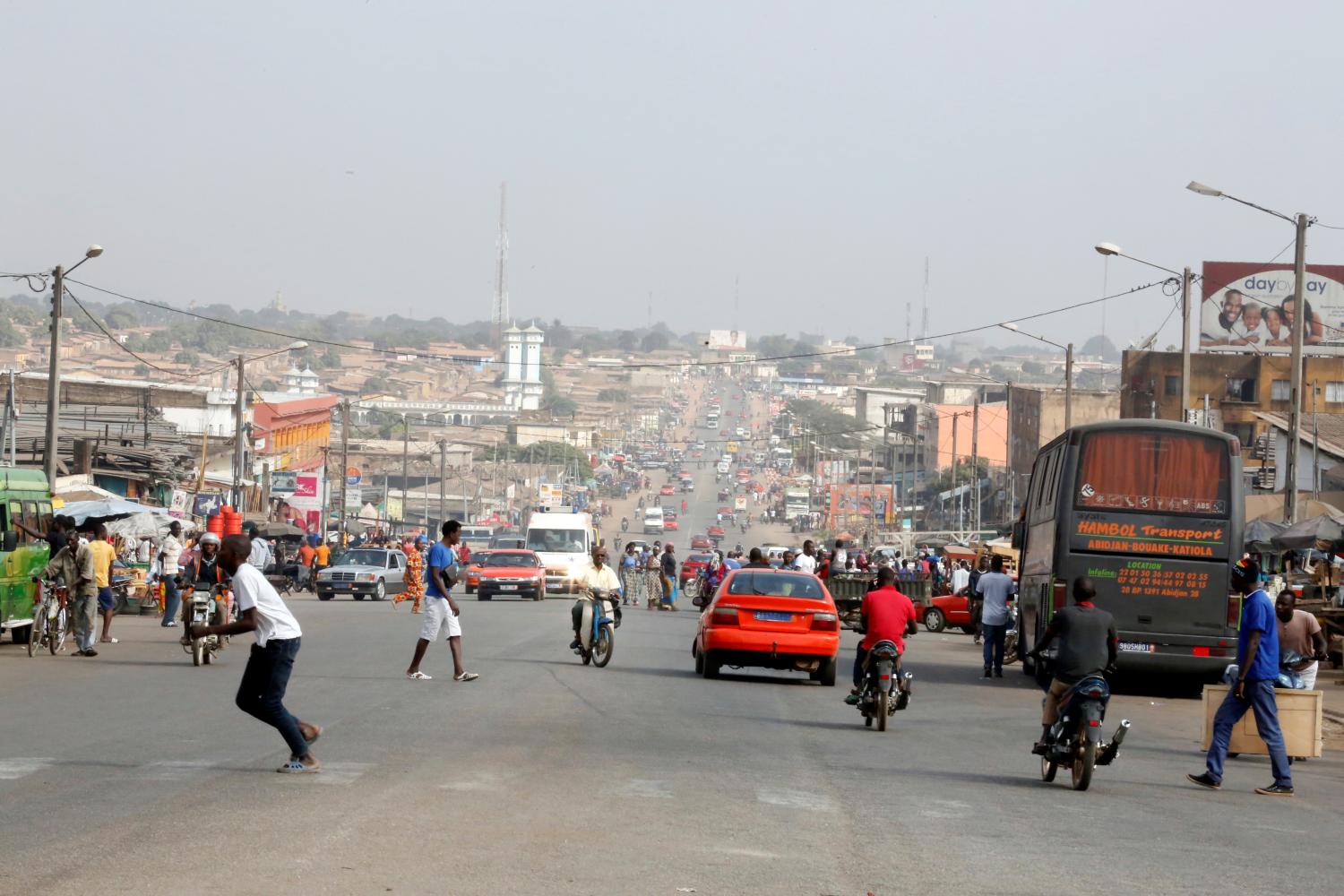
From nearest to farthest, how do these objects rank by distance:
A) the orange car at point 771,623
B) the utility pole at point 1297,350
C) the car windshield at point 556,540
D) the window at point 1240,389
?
the orange car at point 771,623, the utility pole at point 1297,350, the car windshield at point 556,540, the window at point 1240,389

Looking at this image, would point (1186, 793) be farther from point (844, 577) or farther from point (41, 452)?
point (41, 452)

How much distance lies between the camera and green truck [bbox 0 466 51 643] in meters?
22.1

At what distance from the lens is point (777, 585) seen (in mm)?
21578

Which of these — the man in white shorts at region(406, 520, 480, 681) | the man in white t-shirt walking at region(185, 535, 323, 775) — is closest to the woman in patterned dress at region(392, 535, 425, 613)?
the man in white shorts at region(406, 520, 480, 681)

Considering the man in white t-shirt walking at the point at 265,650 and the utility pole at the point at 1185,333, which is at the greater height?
the utility pole at the point at 1185,333

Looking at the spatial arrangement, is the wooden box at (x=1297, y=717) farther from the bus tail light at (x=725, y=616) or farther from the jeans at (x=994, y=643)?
the jeans at (x=994, y=643)

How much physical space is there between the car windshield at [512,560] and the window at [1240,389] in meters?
46.6

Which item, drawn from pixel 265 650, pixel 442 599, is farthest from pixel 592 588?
pixel 265 650

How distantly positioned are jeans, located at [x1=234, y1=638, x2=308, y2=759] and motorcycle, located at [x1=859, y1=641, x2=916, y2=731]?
22.0 ft

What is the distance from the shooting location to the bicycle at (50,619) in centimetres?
2216

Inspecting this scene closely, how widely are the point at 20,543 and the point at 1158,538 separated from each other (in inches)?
593

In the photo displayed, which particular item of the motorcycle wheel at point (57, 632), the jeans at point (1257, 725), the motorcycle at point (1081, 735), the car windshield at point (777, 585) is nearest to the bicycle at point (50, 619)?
the motorcycle wheel at point (57, 632)

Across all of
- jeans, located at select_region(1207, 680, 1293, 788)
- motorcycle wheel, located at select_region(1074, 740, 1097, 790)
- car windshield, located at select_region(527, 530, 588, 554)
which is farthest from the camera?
car windshield, located at select_region(527, 530, 588, 554)

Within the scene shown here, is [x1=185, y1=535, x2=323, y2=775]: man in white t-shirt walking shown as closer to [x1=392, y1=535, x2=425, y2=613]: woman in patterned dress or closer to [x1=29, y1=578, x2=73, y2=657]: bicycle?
[x1=29, y1=578, x2=73, y2=657]: bicycle
